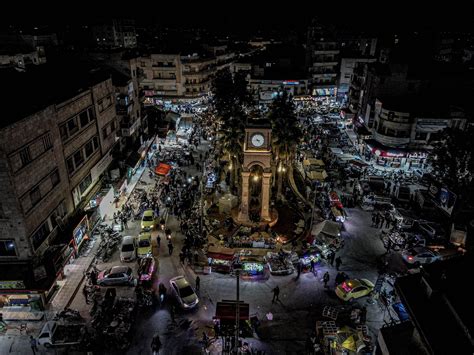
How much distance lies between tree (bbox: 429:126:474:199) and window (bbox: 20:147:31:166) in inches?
1763

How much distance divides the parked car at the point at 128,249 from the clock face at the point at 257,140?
1599cm

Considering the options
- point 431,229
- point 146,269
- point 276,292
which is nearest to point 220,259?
point 276,292

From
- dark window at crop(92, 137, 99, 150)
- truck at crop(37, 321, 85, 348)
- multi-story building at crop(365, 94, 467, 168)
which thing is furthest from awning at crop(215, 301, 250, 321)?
multi-story building at crop(365, 94, 467, 168)

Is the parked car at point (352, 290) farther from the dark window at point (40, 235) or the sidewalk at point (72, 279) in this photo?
the dark window at point (40, 235)

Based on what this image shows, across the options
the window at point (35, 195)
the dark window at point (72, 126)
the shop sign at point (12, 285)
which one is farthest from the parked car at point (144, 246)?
the dark window at point (72, 126)

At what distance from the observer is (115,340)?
25.1 m

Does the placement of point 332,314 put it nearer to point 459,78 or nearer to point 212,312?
point 212,312

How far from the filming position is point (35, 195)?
94.1 feet

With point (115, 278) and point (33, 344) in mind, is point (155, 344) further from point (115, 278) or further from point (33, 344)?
→ point (115, 278)

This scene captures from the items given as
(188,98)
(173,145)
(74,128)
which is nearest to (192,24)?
(188,98)

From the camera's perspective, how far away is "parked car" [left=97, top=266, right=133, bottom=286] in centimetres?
3100

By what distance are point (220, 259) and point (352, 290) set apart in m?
12.1

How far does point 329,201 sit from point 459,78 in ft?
125

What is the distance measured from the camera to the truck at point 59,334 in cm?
2475
